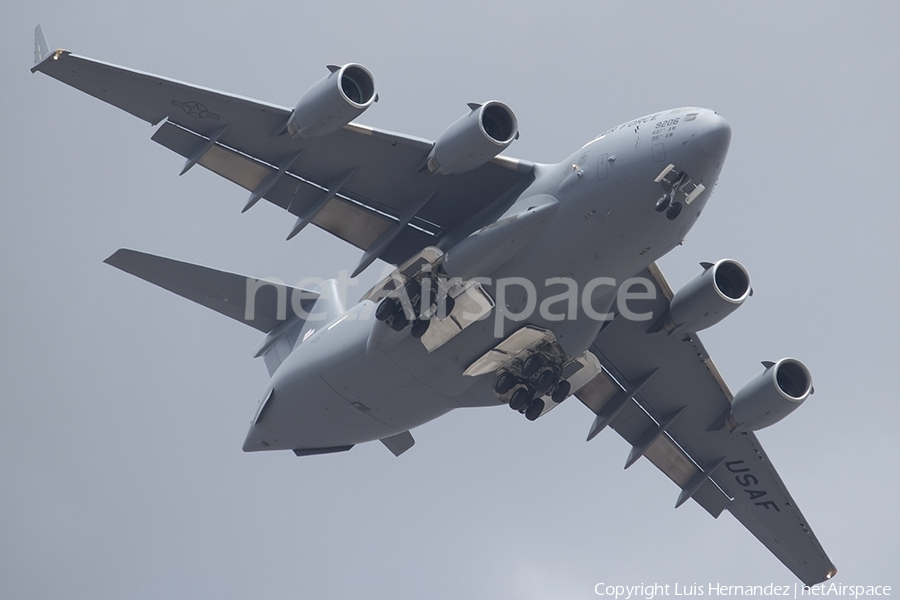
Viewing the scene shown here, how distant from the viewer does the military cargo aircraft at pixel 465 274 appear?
1569 centimetres

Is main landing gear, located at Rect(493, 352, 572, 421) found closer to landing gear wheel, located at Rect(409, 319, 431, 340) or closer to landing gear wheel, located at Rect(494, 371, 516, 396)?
landing gear wheel, located at Rect(494, 371, 516, 396)

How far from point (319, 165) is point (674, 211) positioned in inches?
226

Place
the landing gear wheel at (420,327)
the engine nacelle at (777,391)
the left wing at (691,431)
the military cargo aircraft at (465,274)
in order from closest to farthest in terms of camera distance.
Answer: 1. the military cargo aircraft at (465,274)
2. the landing gear wheel at (420,327)
3. the engine nacelle at (777,391)
4. the left wing at (691,431)

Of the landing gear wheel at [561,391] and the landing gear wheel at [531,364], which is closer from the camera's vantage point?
the landing gear wheel at [531,364]

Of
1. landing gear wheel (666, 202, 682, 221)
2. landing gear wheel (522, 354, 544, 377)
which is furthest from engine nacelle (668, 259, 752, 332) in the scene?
landing gear wheel (666, 202, 682, 221)

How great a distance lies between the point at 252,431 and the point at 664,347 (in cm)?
762

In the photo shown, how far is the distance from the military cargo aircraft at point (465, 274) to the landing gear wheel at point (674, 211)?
27mm

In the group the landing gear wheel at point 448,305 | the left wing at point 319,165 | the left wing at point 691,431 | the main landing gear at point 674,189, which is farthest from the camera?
the left wing at point 691,431

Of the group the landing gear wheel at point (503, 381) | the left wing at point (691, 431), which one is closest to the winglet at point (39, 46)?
the landing gear wheel at point (503, 381)

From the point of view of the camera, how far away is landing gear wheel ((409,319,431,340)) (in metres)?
17.2

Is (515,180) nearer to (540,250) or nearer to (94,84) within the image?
(540,250)

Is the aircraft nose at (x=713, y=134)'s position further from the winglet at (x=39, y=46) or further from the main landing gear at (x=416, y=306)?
the winglet at (x=39, y=46)

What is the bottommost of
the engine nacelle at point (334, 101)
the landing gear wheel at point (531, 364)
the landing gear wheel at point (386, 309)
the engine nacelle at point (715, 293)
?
the landing gear wheel at point (531, 364)

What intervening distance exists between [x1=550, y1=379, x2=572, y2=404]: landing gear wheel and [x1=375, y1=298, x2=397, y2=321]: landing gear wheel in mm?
3183
